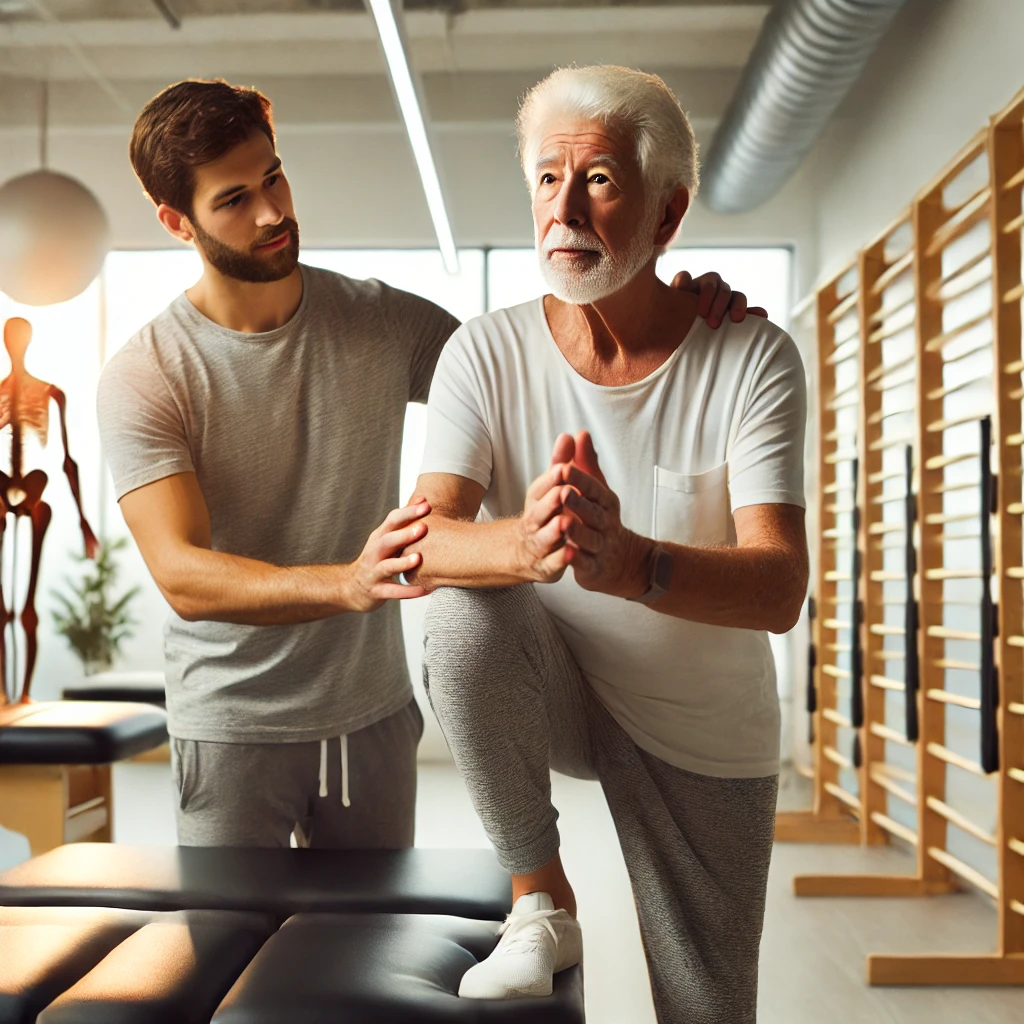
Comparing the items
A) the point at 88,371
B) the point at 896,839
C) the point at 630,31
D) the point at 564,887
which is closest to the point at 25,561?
the point at 88,371

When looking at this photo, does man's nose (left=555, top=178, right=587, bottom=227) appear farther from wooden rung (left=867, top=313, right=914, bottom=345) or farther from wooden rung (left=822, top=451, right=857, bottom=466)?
wooden rung (left=822, top=451, right=857, bottom=466)

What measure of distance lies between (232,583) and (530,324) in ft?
2.06

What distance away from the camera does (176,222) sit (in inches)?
80.9

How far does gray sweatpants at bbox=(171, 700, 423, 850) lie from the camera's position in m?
2.01

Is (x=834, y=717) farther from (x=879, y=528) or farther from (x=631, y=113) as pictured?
(x=631, y=113)

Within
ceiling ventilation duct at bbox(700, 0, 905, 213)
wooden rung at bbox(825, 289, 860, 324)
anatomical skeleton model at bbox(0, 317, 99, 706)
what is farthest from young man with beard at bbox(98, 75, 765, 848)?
wooden rung at bbox(825, 289, 860, 324)

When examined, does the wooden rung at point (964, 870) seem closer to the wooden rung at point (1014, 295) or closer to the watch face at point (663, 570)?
the wooden rung at point (1014, 295)

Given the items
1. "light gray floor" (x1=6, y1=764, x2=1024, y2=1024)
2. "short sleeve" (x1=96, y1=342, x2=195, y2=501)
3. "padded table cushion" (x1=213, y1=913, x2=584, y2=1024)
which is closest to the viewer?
"padded table cushion" (x1=213, y1=913, x2=584, y2=1024)

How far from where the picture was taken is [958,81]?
393cm

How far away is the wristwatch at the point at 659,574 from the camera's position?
4.52ft

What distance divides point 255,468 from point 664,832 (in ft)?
3.12

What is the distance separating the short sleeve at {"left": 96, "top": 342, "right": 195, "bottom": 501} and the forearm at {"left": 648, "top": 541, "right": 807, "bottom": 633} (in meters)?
0.94

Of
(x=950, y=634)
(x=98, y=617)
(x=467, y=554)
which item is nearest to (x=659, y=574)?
(x=467, y=554)

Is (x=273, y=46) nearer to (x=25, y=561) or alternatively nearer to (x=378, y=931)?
(x=25, y=561)
